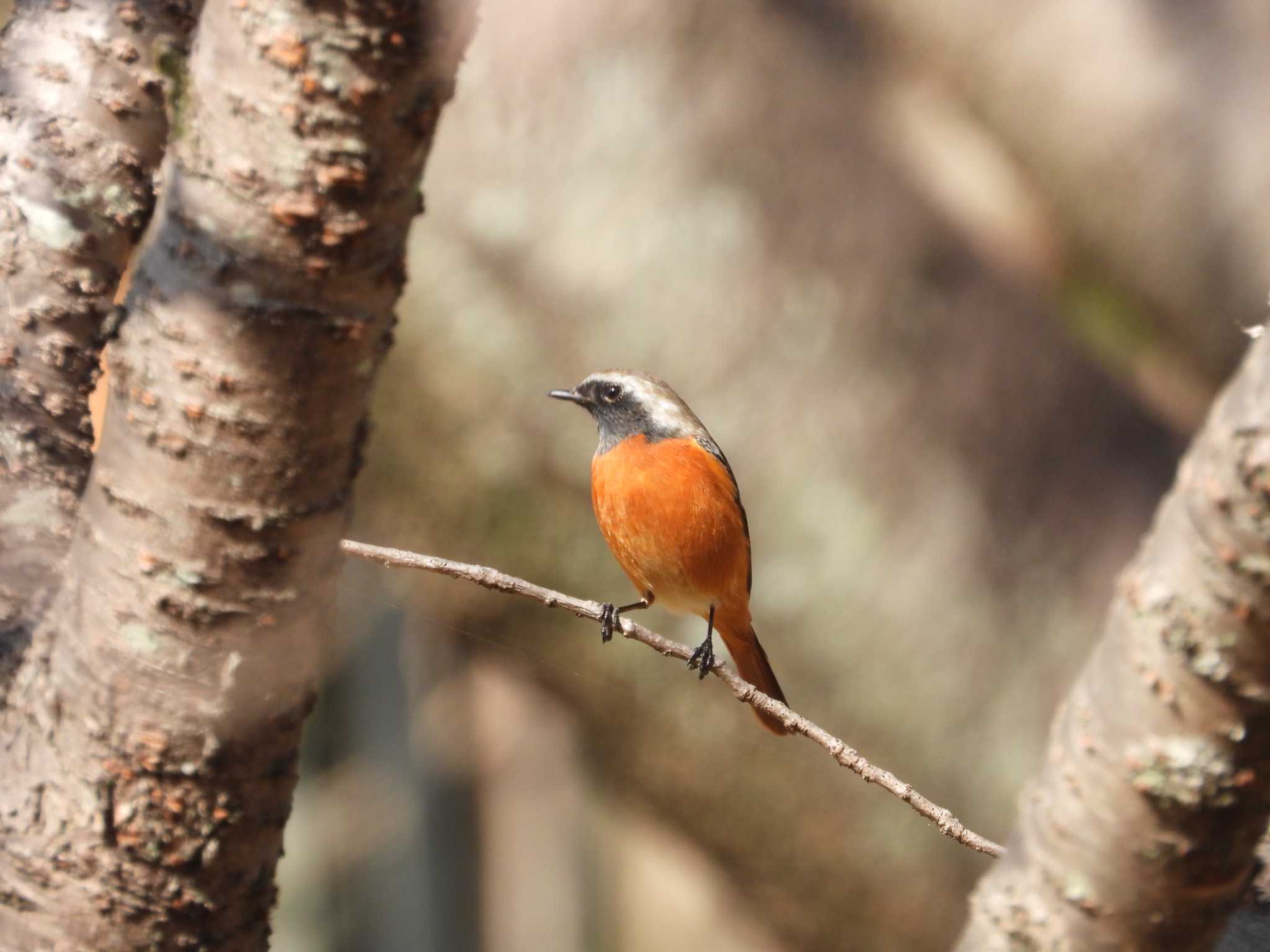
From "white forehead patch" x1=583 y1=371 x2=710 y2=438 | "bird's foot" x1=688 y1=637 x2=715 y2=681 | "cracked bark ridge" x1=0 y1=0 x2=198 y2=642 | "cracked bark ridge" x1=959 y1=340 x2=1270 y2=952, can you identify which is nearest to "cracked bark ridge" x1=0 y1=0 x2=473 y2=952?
"cracked bark ridge" x1=0 y1=0 x2=198 y2=642

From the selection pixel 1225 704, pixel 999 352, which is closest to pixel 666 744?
pixel 999 352

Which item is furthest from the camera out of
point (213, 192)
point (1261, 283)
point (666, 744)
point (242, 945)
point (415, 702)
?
point (415, 702)

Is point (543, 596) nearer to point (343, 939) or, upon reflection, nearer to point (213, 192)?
point (213, 192)

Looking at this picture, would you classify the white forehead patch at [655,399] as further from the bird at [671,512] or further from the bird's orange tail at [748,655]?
the bird's orange tail at [748,655]

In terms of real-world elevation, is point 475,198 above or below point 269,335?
above

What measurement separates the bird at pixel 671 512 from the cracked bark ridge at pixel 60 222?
0.64m

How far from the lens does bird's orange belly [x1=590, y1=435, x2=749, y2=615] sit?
1429 mm

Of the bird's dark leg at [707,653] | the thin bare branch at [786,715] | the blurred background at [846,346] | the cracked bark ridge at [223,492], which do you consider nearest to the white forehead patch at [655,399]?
the bird's dark leg at [707,653]

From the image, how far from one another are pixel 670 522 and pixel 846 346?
30.4 inches

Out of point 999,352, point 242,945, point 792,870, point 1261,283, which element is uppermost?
point 1261,283

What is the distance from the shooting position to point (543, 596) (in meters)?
0.94

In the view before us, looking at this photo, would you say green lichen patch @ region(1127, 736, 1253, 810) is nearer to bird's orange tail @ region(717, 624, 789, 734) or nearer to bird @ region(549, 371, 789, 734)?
bird @ region(549, 371, 789, 734)

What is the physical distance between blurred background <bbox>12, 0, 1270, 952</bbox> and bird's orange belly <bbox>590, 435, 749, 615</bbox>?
53cm

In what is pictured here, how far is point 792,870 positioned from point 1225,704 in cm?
197
